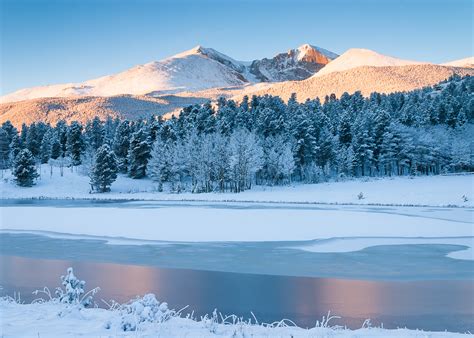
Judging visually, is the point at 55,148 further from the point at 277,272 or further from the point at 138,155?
the point at 277,272

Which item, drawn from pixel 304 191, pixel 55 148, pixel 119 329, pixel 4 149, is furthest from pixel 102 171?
pixel 119 329

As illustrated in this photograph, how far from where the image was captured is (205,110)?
89.1 meters

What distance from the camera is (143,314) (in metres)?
8.84

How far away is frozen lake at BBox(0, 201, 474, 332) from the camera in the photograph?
37.5ft

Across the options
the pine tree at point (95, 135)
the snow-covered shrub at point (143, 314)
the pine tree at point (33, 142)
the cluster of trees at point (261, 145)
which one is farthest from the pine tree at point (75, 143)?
the snow-covered shrub at point (143, 314)

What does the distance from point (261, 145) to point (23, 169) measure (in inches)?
1466

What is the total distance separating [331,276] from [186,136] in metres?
64.8

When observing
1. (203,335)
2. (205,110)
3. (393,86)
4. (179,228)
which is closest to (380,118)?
(205,110)

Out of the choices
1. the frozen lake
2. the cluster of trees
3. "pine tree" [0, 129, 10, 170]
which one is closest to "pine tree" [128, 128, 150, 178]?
the cluster of trees

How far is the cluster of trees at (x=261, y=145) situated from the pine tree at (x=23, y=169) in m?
1.81

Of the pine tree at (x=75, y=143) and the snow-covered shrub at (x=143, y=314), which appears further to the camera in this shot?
the pine tree at (x=75, y=143)

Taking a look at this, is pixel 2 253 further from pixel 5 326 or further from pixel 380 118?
pixel 380 118

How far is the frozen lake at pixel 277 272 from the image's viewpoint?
37.5 ft

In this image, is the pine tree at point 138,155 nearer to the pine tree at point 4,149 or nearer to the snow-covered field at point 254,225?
the snow-covered field at point 254,225
